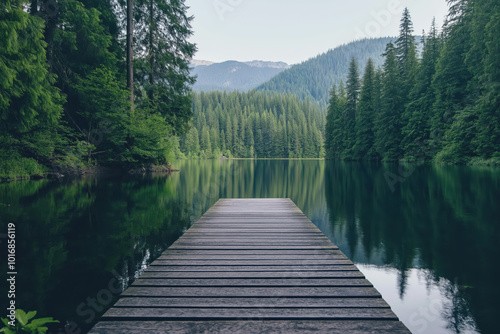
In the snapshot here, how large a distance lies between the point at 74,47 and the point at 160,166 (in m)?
10.8

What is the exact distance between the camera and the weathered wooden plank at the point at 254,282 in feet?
11.2

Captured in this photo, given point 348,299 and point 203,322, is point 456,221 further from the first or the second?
point 203,322

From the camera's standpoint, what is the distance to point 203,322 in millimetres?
2639

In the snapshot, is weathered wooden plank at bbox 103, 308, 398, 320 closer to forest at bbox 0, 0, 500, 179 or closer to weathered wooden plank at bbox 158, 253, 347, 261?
weathered wooden plank at bbox 158, 253, 347, 261

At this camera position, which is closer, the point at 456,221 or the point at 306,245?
the point at 306,245

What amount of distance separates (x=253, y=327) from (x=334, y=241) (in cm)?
487

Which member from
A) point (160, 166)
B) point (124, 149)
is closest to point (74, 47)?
point (124, 149)

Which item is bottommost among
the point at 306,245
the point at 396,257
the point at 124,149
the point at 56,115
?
the point at 396,257

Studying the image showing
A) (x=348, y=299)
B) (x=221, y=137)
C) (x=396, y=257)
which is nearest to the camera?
(x=348, y=299)

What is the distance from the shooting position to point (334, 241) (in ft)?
23.0

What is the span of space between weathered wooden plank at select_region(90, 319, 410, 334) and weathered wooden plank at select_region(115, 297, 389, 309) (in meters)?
0.26

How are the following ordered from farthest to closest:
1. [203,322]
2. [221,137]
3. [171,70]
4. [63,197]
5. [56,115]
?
[221,137] → [171,70] → [56,115] → [63,197] → [203,322]

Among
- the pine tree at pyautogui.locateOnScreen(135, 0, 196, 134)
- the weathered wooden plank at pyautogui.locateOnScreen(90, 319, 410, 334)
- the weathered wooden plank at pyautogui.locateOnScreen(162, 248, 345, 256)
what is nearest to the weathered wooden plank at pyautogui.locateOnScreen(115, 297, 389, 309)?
the weathered wooden plank at pyautogui.locateOnScreen(90, 319, 410, 334)

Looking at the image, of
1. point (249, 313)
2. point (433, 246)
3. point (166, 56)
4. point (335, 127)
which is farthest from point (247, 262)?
point (335, 127)
